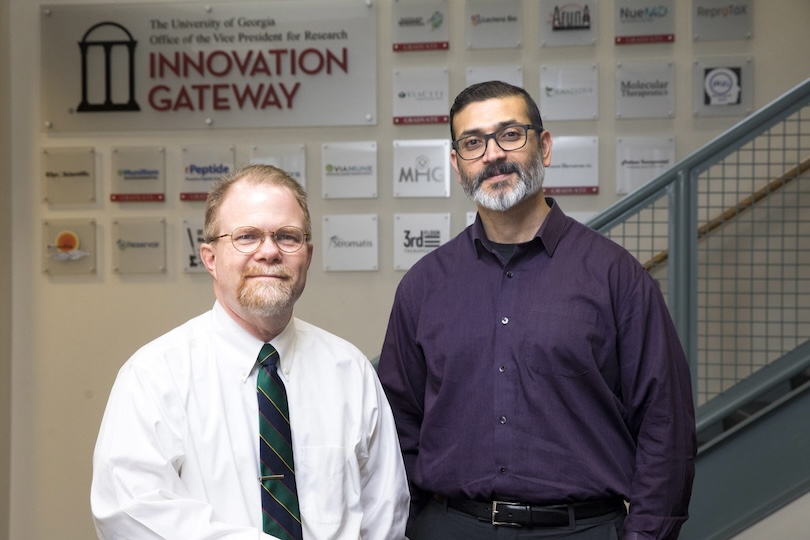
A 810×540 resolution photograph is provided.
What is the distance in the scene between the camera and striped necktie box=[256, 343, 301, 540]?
5.58 ft

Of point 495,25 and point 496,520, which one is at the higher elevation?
point 495,25

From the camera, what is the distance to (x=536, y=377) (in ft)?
6.56

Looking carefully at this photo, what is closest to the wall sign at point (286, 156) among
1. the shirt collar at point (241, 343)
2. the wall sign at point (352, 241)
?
the wall sign at point (352, 241)

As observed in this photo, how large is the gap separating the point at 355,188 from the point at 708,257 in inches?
81.3

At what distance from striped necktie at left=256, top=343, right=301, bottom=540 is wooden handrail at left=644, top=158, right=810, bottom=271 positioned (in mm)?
1999

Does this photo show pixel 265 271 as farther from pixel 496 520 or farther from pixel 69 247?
pixel 69 247

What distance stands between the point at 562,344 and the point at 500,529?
457 millimetres

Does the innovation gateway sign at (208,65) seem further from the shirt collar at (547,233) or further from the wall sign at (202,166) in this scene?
the shirt collar at (547,233)

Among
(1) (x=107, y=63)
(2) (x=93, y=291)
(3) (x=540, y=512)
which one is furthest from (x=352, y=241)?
(3) (x=540, y=512)

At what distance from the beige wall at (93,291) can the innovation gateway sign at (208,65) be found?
9 cm

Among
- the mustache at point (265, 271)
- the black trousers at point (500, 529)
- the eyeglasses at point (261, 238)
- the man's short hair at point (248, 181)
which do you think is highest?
the man's short hair at point (248, 181)

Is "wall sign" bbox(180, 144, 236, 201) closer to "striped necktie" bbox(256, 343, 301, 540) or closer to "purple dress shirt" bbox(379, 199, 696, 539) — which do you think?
"purple dress shirt" bbox(379, 199, 696, 539)

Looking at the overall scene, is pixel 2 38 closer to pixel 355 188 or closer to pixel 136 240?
pixel 136 240

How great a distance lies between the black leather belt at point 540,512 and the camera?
1949 millimetres
